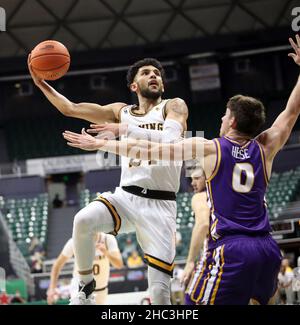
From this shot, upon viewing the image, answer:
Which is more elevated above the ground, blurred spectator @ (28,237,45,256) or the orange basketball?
the orange basketball

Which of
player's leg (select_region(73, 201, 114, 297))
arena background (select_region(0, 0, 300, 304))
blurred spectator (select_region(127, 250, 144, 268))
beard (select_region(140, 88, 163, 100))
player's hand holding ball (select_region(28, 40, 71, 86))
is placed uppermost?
arena background (select_region(0, 0, 300, 304))

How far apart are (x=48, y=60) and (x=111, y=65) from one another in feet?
45.7

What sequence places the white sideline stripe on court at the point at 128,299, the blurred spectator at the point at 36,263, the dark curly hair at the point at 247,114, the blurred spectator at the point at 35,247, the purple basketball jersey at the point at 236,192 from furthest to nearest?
the blurred spectator at the point at 35,247 → the blurred spectator at the point at 36,263 → the white sideline stripe on court at the point at 128,299 → the dark curly hair at the point at 247,114 → the purple basketball jersey at the point at 236,192

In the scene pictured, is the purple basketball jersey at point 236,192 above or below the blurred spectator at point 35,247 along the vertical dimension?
above

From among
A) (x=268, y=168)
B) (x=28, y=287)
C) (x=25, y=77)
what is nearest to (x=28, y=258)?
(x=28, y=287)

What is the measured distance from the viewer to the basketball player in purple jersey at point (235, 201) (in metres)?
3.43

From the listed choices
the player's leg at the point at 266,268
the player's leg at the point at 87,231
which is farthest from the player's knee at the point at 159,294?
the player's leg at the point at 266,268

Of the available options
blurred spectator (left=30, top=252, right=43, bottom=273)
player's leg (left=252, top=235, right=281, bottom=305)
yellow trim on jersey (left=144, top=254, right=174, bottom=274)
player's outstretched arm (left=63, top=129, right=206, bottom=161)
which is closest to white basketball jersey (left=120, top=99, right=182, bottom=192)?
yellow trim on jersey (left=144, top=254, right=174, bottom=274)

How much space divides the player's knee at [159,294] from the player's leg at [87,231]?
1.47 feet

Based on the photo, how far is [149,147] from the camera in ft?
12.3

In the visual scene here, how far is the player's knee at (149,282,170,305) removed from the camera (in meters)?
4.15

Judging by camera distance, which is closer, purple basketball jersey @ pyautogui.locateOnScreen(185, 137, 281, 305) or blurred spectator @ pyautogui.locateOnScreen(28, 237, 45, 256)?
purple basketball jersey @ pyautogui.locateOnScreen(185, 137, 281, 305)

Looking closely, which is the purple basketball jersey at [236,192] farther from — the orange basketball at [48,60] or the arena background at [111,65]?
the arena background at [111,65]

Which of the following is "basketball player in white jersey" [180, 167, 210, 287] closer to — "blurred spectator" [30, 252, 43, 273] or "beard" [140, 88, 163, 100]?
"beard" [140, 88, 163, 100]
